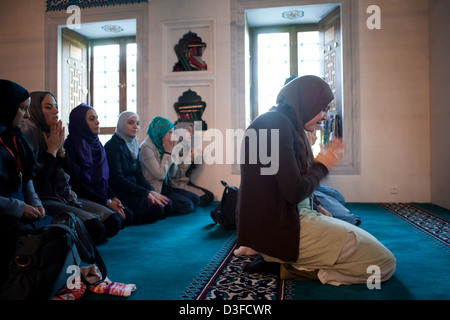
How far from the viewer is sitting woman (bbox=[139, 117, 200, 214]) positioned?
138 inches

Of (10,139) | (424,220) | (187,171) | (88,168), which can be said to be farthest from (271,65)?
(10,139)

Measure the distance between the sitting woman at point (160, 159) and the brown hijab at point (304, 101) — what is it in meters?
2.13

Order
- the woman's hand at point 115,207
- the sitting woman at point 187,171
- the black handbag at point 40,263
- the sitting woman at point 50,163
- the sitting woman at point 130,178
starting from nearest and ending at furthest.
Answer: the black handbag at point 40,263 → the sitting woman at point 50,163 → the woman's hand at point 115,207 → the sitting woman at point 130,178 → the sitting woman at point 187,171

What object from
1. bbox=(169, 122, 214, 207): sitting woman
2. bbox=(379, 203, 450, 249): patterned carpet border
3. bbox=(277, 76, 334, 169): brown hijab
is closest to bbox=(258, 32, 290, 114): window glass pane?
bbox=(169, 122, 214, 207): sitting woman

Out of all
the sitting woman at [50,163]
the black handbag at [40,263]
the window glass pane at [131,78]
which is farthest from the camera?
the window glass pane at [131,78]

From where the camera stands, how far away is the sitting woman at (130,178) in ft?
10.1

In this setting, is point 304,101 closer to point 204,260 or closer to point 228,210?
point 204,260

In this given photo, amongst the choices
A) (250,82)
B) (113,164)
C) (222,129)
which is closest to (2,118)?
(113,164)

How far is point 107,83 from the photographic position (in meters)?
5.37

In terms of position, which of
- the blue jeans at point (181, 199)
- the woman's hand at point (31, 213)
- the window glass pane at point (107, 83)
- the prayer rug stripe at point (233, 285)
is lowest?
the prayer rug stripe at point (233, 285)

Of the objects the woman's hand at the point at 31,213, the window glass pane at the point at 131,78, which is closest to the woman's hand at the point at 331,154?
the woman's hand at the point at 31,213

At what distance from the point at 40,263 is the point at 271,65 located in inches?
168

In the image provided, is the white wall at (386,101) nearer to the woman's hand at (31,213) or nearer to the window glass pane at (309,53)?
the window glass pane at (309,53)
